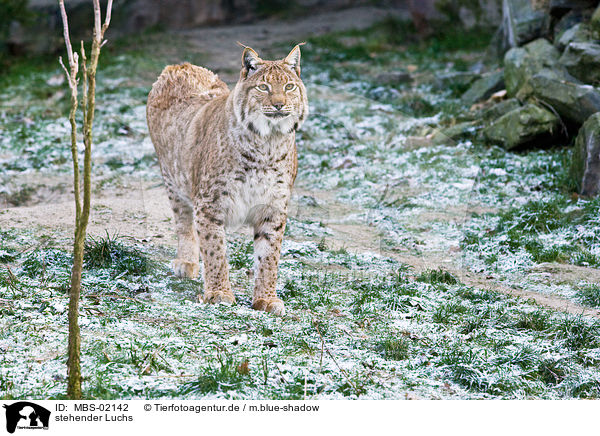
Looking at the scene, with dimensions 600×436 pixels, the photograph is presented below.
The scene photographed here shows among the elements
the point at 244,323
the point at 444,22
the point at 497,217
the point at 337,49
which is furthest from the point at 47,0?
the point at 244,323

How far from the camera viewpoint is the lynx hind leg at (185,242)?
671 cm

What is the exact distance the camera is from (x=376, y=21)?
20.4m

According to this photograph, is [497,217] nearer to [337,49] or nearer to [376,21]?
[337,49]

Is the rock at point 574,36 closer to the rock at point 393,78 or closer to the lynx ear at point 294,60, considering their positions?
the rock at point 393,78

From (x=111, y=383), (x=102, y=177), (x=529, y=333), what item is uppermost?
(x=111, y=383)

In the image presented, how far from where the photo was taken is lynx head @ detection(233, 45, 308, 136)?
5688 millimetres

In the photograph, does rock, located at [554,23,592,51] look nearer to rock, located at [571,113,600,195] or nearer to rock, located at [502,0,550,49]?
rock, located at [502,0,550,49]

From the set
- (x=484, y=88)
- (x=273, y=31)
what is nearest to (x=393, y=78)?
(x=484, y=88)

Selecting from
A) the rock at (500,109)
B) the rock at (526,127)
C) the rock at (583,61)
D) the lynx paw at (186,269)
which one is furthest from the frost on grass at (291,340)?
the rock at (583,61)

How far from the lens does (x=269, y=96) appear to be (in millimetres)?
5688

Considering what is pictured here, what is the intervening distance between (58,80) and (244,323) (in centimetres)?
1162

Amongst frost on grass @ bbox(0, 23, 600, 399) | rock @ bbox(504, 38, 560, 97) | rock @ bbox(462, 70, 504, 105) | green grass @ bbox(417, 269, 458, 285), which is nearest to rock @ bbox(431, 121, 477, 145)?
frost on grass @ bbox(0, 23, 600, 399)

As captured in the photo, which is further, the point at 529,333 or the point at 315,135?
the point at 315,135

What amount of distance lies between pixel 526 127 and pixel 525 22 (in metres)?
4.14
